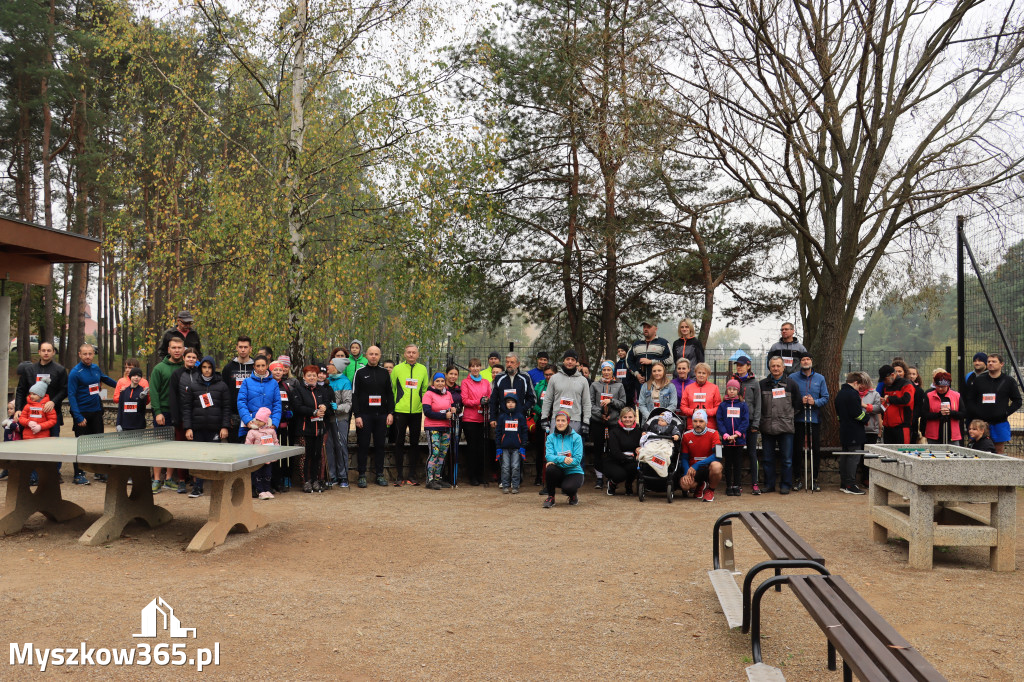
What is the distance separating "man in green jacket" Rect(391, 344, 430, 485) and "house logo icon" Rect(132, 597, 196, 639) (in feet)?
20.1

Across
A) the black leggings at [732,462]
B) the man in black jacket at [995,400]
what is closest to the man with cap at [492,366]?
the black leggings at [732,462]

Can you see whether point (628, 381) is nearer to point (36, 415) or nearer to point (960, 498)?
point (960, 498)

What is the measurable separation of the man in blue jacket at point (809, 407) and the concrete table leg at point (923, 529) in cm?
438

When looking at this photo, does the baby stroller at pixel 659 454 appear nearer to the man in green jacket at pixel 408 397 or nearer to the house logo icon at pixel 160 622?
the man in green jacket at pixel 408 397

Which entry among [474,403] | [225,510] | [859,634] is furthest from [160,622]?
[474,403]

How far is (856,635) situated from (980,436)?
832cm

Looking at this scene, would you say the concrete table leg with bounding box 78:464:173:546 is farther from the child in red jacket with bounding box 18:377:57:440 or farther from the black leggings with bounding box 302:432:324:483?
the child in red jacket with bounding box 18:377:57:440

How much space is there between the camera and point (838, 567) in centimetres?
650

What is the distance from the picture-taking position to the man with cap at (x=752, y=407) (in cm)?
1066

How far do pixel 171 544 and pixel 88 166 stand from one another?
21082mm

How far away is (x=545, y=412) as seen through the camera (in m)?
10.7

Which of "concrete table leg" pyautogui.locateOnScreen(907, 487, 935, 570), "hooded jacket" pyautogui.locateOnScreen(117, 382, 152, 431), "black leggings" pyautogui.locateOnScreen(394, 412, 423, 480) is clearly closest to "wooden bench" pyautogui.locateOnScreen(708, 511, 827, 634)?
"concrete table leg" pyautogui.locateOnScreen(907, 487, 935, 570)

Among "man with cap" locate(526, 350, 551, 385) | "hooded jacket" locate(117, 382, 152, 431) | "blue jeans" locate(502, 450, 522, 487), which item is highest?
"man with cap" locate(526, 350, 551, 385)

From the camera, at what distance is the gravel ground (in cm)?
431
